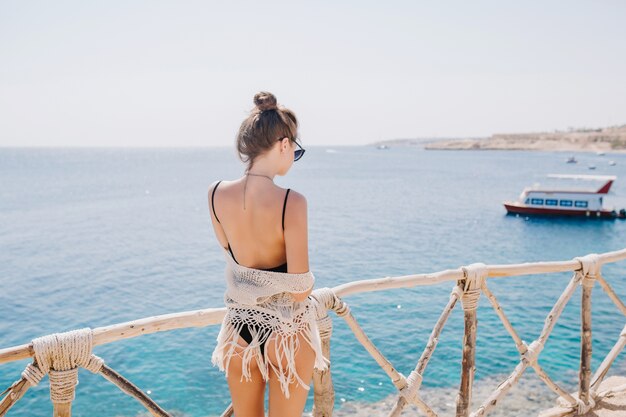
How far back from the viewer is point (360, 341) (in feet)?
11.5

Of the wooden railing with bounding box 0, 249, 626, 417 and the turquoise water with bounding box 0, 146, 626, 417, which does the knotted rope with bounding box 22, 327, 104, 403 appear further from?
the turquoise water with bounding box 0, 146, 626, 417

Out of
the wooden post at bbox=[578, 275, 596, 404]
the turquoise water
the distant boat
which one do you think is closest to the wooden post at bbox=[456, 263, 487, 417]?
the wooden post at bbox=[578, 275, 596, 404]

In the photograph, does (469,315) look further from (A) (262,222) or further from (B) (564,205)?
(B) (564,205)

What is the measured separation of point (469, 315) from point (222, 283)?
649 inches

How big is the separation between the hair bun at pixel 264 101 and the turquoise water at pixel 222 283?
940 centimetres

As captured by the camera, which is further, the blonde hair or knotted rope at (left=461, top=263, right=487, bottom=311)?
knotted rope at (left=461, top=263, right=487, bottom=311)

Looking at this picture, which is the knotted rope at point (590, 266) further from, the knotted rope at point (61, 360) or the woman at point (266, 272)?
the knotted rope at point (61, 360)

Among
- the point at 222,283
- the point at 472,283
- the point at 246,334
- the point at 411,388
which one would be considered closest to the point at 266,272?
the point at 246,334

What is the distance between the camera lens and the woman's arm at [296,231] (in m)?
2.02

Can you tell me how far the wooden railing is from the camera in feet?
8.25

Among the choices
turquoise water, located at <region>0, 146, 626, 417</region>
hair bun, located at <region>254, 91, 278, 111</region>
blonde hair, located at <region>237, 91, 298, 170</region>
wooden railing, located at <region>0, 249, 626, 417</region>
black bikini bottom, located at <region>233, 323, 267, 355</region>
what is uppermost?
hair bun, located at <region>254, 91, 278, 111</region>

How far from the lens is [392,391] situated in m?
10.7

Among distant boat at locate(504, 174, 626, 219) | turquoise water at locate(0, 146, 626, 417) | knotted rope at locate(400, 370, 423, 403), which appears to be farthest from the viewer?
distant boat at locate(504, 174, 626, 219)

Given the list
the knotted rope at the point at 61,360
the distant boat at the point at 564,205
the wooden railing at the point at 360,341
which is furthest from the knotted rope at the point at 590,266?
the distant boat at the point at 564,205
